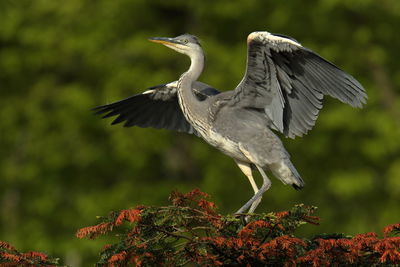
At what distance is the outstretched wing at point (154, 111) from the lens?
23.7 ft

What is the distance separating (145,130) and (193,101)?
7391mm

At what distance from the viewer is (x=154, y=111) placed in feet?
23.9

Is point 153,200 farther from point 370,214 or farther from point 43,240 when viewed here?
point 370,214

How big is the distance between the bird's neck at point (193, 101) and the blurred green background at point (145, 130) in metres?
6.75

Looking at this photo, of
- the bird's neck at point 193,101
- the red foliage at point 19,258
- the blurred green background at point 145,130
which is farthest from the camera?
the blurred green background at point 145,130

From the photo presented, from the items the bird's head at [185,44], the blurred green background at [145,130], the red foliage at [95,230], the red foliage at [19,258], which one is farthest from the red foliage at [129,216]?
the blurred green background at [145,130]

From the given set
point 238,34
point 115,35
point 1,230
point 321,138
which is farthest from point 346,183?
point 1,230

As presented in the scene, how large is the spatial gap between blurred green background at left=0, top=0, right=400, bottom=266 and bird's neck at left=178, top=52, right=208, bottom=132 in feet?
22.1

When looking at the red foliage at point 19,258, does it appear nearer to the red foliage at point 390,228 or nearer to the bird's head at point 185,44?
the red foliage at point 390,228

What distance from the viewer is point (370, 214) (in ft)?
48.8

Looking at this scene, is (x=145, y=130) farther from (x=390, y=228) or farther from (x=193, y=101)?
(x=390, y=228)

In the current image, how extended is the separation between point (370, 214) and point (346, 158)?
1.13 m

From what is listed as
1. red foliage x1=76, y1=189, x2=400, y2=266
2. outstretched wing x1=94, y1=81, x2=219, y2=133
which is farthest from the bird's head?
red foliage x1=76, y1=189, x2=400, y2=266

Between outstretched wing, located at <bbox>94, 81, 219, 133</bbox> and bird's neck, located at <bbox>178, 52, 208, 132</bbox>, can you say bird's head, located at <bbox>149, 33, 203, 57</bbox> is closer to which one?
bird's neck, located at <bbox>178, 52, 208, 132</bbox>
